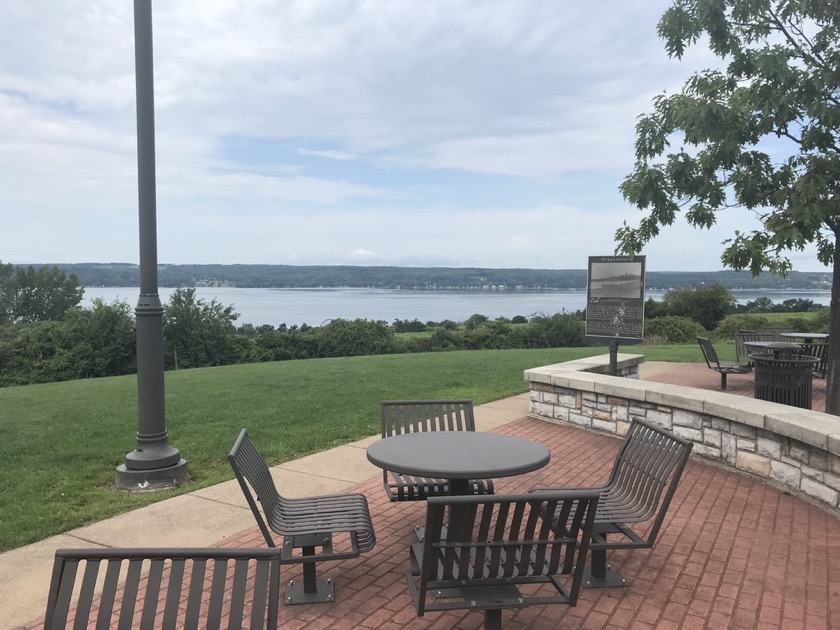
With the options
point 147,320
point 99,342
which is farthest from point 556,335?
point 147,320

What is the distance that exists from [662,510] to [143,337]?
15.4ft

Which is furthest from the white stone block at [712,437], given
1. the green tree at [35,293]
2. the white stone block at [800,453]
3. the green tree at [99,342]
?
the green tree at [35,293]

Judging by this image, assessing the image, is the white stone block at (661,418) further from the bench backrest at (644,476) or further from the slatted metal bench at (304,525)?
the slatted metal bench at (304,525)

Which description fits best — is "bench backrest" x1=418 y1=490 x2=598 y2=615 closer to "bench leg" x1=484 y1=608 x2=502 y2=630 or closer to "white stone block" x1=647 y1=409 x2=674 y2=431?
"bench leg" x1=484 y1=608 x2=502 y2=630

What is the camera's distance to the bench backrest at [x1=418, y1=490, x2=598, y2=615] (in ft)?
9.59

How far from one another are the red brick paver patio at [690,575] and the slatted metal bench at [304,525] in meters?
0.15

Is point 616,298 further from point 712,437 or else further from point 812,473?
point 812,473

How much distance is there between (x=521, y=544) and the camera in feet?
10.0

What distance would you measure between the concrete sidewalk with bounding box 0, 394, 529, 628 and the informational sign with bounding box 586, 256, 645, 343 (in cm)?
391

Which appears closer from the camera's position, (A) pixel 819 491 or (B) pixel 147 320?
(A) pixel 819 491

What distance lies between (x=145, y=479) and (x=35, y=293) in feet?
233

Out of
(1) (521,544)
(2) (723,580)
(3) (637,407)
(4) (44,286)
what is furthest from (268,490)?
(4) (44,286)

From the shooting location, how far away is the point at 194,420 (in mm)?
9117

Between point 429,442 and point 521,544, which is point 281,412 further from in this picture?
point 521,544
